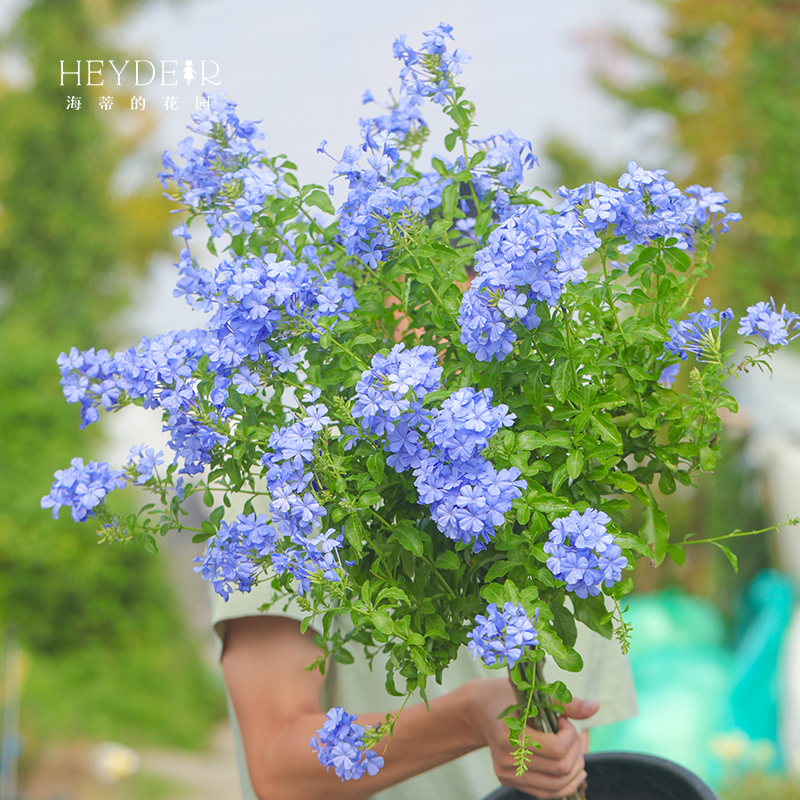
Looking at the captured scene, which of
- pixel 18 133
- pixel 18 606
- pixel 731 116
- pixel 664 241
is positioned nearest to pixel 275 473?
pixel 664 241

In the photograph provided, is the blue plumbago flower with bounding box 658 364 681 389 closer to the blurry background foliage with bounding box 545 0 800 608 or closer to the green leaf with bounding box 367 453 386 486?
→ the green leaf with bounding box 367 453 386 486

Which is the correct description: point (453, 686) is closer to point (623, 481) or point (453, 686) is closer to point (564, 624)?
point (564, 624)

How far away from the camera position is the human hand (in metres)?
0.99

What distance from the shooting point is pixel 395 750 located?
3.73 feet

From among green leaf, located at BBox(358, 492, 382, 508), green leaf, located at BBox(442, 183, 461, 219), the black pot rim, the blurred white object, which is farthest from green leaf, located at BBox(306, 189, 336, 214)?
the blurred white object

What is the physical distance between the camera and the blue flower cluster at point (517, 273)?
767mm

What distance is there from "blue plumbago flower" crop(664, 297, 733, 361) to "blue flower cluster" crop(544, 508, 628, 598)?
0.25m

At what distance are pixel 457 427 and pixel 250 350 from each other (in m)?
0.25

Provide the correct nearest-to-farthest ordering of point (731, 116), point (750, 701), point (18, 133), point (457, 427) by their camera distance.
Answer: point (457, 427) < point (750, 701) < point (18, 133) < point (731, 116)

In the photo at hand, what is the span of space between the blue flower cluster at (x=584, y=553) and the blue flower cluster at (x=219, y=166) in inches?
19.4

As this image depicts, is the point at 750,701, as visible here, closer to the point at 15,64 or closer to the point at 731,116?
the point at 731,116

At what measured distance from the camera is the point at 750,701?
4.25 m

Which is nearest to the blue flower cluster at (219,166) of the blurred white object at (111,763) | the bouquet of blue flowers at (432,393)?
the bouquet of blue flowers at (432,393)

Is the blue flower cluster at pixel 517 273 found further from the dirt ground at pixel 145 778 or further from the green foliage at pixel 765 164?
the green foliage at pixel 765 164
